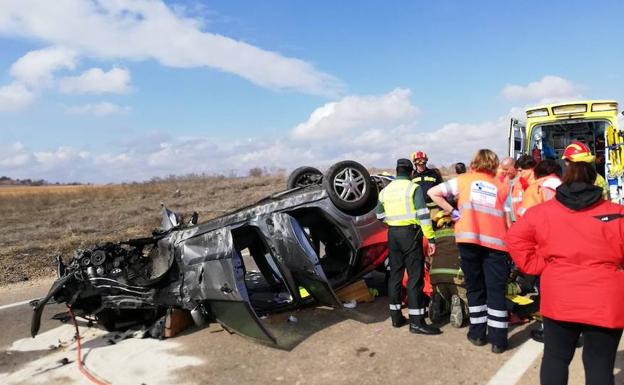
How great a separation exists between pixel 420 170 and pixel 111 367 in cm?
449

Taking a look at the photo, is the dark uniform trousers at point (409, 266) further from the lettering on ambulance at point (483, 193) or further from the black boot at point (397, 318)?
the lettering on ambulance at point (483, 193)

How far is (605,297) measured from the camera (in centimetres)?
248

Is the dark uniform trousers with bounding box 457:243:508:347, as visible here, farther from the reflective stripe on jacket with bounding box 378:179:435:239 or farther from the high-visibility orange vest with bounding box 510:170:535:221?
the high-visibility orange vest with bounding box 510:170:535:221

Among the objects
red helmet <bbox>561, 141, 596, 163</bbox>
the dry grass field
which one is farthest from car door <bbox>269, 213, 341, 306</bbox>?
the dry grass field

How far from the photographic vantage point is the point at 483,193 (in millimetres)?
4195

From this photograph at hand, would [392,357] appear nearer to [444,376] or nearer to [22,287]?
[444,376]

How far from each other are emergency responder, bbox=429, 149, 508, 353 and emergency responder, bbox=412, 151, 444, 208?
2242 millimetres

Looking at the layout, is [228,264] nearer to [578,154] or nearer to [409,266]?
[409,266]

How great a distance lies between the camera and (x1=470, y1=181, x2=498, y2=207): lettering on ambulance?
4.19 meters

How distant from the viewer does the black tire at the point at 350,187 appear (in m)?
5.26

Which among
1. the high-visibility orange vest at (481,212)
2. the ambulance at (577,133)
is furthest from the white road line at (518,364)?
the ambulance at (577,133)

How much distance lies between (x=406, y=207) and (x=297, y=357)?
173cm

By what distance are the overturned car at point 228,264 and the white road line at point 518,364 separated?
5.73ft

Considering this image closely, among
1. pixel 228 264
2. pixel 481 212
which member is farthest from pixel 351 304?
pixel 481 212
